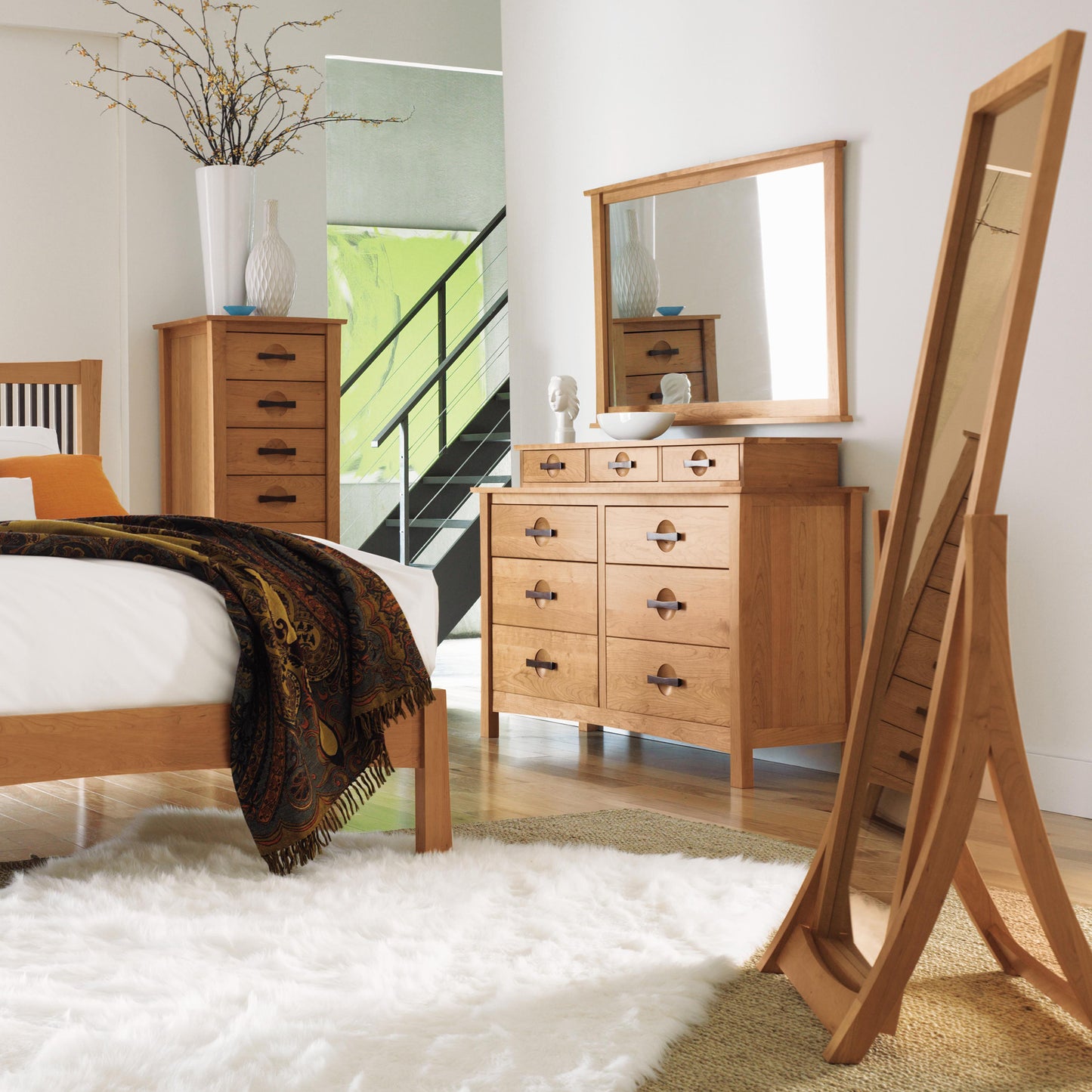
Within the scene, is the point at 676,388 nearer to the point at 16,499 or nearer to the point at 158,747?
the point at 16,499

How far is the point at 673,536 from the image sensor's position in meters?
3.86

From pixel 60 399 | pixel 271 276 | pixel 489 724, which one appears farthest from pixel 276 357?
pixel 489 724

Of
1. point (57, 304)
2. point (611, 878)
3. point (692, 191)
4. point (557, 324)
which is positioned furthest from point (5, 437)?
point (611, 878)

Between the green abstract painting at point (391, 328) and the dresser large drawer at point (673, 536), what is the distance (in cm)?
341

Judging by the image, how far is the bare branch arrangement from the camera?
523 centimetres

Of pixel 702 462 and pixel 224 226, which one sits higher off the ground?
pixel 224 226

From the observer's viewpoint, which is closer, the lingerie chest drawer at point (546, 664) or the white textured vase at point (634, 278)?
the lingerie chest drawer at point (546, 664)

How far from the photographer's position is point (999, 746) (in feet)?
5.57

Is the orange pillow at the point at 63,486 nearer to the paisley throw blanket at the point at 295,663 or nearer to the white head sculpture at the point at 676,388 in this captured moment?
the paisley throw blanket at the point at 295,663

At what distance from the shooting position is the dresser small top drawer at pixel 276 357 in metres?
4.95

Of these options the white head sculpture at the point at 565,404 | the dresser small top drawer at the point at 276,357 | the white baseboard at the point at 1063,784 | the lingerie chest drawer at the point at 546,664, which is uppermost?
the dresser small top drawer at the point at 276,357

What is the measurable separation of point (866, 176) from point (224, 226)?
239 centimetres

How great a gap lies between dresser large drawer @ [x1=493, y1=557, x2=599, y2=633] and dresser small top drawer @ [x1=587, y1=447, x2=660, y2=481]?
0.27m

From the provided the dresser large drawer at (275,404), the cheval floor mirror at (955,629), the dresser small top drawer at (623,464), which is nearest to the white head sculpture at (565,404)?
the dresser small top drawer at (623,464)
